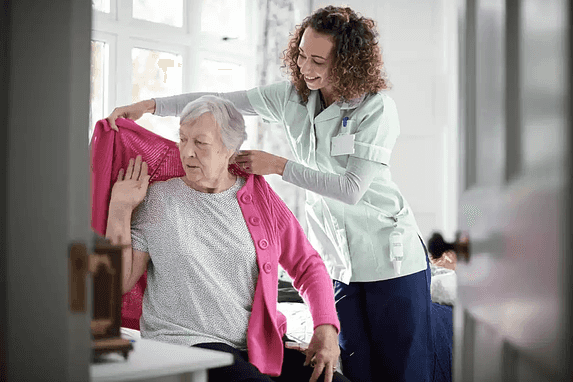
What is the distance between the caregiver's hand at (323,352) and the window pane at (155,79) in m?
2.39

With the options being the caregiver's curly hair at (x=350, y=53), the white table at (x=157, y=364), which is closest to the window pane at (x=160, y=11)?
the caregiver's curly hair at (x=350, y=53)

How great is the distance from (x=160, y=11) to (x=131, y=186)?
2.51 metres

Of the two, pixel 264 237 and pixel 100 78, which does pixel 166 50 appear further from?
pixel 264 237

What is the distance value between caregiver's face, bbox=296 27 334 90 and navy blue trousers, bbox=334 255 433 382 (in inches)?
25.9

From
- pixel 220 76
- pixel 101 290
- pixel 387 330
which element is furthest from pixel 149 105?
pixel 220 76

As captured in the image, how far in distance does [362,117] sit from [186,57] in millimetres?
2379

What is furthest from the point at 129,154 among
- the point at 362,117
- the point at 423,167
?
the point at 423,167

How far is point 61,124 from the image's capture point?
709 mm

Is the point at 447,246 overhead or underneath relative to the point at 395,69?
underneath

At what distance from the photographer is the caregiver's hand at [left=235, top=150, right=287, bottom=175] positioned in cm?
184

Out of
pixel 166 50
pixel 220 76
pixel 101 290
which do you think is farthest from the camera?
pixel 220 76

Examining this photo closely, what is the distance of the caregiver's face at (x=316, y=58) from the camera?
193cm

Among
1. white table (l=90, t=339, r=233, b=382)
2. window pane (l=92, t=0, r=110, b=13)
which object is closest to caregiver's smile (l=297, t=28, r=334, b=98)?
white table (l=90, t=339, r=233, b=382)

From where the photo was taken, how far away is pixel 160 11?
13.0 ft
